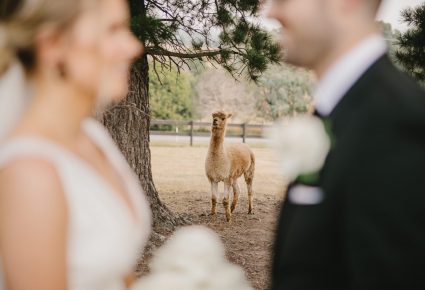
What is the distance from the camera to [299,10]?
134 cm

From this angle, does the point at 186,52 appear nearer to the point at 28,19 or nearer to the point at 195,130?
the point at 28,19

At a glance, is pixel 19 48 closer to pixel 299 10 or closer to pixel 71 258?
→ pixel 71 258

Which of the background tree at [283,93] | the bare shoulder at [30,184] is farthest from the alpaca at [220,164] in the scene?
the background tree at [283,93]

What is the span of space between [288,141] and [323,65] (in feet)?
0.59

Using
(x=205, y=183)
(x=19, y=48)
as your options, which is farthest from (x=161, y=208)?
(x=19, y=48)

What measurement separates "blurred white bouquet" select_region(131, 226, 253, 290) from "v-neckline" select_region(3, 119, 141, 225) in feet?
0.40

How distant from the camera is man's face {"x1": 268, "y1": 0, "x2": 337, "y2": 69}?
1.32 metres

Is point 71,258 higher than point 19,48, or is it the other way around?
point 19,48

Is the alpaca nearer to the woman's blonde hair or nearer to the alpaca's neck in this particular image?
the alpaca's neck

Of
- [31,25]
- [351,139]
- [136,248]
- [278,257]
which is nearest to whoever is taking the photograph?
[351,139]

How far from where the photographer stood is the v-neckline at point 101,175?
52.7 inches

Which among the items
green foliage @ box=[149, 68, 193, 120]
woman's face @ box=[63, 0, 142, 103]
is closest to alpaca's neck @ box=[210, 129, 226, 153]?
woman's face @ box=[63, 0, 142, 103]

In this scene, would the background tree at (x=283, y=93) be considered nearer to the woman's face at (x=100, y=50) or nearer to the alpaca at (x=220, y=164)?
the alpaca at (x=220, y=164)

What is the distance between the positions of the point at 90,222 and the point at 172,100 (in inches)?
1149
